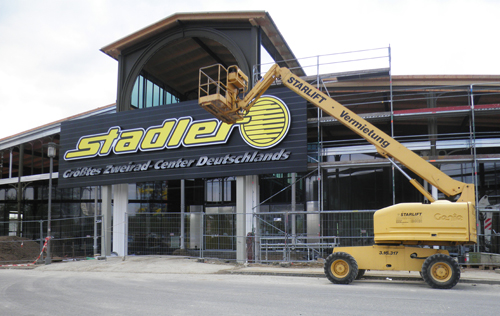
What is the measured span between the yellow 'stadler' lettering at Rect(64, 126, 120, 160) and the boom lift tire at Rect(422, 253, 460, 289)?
53.4ft

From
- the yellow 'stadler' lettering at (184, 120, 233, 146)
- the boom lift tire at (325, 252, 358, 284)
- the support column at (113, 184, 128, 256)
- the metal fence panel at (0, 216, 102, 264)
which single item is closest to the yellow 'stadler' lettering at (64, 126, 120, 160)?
the support column at (113, 184, 128, 256)

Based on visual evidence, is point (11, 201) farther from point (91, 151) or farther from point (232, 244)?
point (232, 244)

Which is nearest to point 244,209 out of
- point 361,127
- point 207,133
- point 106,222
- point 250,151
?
point 250,151

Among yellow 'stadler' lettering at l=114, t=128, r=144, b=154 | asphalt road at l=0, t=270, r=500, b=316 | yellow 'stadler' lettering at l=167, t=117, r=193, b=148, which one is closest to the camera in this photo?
asphalt road at l=0, t=270, r=500, b=316

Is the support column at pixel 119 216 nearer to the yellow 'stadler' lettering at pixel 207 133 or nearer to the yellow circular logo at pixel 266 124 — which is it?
the yellow 'stadler' lettering at pixel 207 133

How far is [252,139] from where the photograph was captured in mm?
18641

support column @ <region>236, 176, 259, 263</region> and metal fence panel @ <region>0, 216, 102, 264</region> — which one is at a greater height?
support column @ <region>236, 176, 259, 263</region>

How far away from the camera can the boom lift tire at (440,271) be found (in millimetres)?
10742

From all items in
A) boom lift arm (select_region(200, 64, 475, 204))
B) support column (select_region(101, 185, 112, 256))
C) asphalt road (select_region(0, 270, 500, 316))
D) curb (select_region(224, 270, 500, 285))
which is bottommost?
curb (select_region(224, 270, 500, 285))

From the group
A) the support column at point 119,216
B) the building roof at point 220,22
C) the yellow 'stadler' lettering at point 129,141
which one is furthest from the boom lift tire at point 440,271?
the support column at point 119,216

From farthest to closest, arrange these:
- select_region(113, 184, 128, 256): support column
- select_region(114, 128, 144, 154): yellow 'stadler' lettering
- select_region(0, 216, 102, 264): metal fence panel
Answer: select_region(113, 184, 128, 256): support column
select_region(0, 216, 102, 264): metal fence panel
select_region(114, 128, 144, 154): yellow 'stadler' lettering

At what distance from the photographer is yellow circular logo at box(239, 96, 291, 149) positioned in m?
18.2

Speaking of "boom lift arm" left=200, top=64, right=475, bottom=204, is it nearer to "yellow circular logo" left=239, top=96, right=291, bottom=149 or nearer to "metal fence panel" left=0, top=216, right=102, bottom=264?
"yellow circular logo" left=239, top=96, right=291, bottom=149

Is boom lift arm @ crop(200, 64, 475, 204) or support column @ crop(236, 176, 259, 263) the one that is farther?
support column @ crop(236, 176, 259, 263)
